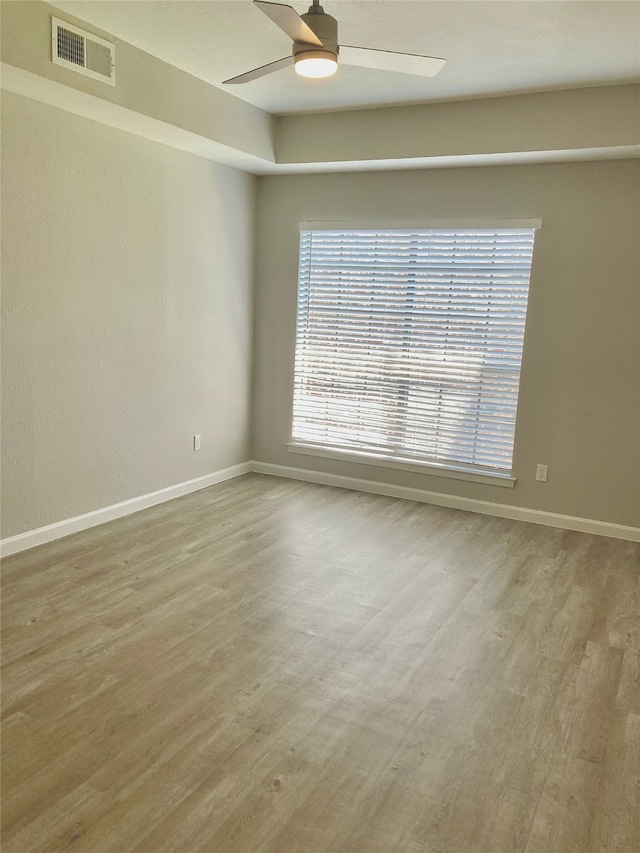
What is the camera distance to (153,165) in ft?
14.1

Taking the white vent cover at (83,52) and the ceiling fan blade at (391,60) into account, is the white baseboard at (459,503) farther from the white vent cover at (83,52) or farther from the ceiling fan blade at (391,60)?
the white vent cover at (83,52)

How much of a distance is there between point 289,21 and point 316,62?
0.73ft

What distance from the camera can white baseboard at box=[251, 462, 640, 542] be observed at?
4.51m

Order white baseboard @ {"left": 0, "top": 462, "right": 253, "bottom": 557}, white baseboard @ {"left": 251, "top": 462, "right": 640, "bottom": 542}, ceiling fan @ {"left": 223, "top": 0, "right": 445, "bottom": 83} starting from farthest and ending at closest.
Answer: white baseboard @ {"left": 251, "top": 462, "right": 640, "bottom": 542}, white baseboard @ {"left": 0, "top": 462, "right": 253, "bottom": 557}, ceiling fan @ {"left": 223, "top": 0, "right": 445, "bottom": 83}

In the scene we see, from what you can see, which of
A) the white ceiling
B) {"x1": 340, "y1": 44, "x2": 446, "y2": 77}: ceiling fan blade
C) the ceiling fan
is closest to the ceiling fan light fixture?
the ceiling fan

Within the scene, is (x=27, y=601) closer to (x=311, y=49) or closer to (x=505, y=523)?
(x=311, y=49)

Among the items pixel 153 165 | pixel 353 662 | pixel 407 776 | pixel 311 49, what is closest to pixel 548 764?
pixel 407 776

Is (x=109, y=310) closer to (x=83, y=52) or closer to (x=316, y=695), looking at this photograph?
(x=83, y=52)

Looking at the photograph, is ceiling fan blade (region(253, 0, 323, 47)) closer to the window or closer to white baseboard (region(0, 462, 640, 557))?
the window

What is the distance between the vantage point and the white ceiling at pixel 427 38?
2955 millimetres

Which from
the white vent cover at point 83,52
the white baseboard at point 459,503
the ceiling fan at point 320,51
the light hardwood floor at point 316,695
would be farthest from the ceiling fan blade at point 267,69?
the white baseboard at point 459,503

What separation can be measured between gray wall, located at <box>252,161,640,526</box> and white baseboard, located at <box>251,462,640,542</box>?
0.16 feet

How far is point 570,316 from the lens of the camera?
4.46 m

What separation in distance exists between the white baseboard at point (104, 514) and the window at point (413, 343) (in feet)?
2.75
